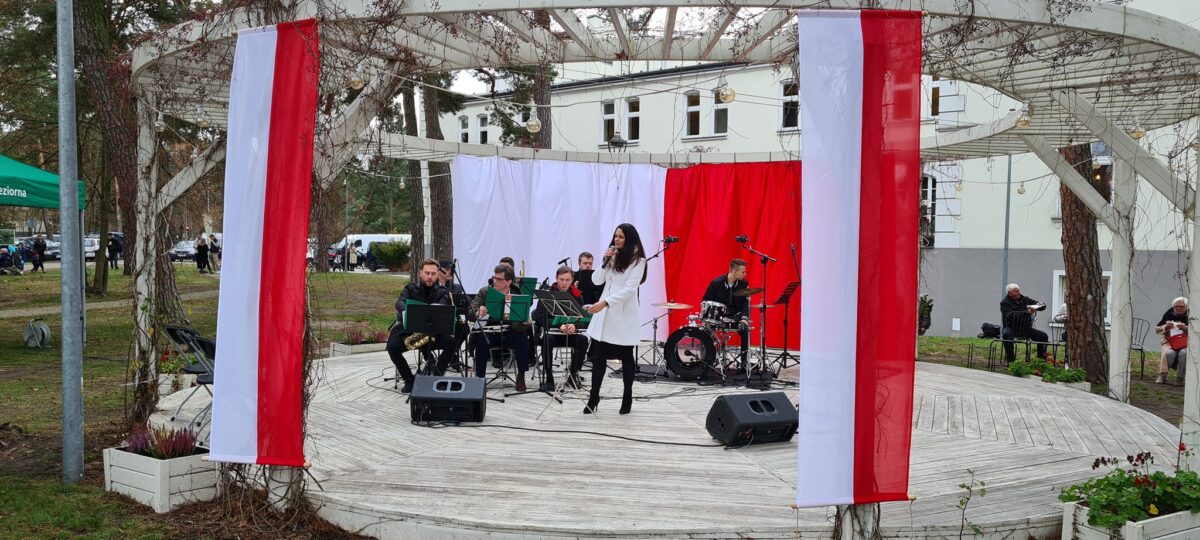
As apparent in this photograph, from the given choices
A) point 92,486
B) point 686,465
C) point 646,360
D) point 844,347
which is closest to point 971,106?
point 646,360

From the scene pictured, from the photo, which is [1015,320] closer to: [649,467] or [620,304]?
[620,304]

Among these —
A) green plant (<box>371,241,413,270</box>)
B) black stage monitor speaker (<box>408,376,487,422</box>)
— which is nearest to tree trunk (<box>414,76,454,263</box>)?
black stage monitor speaker (<box>408,376,487,422</box>)

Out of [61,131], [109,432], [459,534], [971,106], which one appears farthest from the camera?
[971,106]

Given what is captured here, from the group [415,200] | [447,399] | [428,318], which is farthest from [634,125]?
[447,399]

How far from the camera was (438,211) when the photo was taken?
1477cm

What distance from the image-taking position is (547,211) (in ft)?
35.7

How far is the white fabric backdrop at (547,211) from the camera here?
10.3 meters

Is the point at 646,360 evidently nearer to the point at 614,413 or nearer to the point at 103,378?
the point at 614,413

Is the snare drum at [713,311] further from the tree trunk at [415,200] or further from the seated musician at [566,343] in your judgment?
the tree trunk at [415,200]

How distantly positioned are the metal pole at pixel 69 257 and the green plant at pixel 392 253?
92.9 feet

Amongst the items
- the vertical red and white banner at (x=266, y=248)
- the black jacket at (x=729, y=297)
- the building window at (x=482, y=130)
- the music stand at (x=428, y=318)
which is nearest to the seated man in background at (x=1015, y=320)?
the black jacket at (x=729, y=297)

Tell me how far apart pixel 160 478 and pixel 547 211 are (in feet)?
22.3

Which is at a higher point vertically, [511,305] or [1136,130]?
[1136,130]

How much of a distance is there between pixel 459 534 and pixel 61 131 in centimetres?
329
